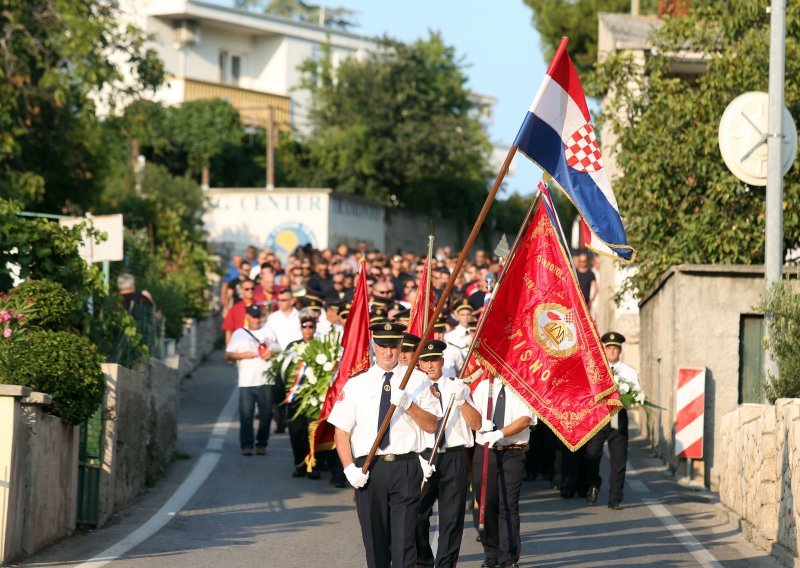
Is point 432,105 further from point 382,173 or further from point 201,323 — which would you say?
point 201,323

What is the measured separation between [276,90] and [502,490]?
4634 centimetres

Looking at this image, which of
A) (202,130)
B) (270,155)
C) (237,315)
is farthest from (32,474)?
(202,130)

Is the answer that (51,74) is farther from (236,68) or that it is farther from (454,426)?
(236,68)

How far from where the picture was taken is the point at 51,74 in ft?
88.9

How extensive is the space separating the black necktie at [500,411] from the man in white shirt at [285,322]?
6642 mm

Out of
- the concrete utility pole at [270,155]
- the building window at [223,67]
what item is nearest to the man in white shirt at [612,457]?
the concrete utility pole at [270,155]

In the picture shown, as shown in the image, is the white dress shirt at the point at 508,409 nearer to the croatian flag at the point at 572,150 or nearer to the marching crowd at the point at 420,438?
the marching crowd at the point at 420,438

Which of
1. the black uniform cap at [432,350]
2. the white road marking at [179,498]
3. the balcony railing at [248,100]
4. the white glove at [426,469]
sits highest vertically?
the balcony railing at [248,100]

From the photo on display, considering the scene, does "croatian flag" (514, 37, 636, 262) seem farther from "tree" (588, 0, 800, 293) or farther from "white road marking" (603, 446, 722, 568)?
"tree" (588, 0, 800, 293)

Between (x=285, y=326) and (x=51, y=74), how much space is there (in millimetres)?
9747

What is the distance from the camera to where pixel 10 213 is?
1531 cm

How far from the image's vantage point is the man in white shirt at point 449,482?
11.1 meters

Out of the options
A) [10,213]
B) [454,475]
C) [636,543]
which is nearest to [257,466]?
[10,213]

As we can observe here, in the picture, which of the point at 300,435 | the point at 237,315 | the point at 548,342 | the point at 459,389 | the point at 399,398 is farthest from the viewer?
the point at 237,315
